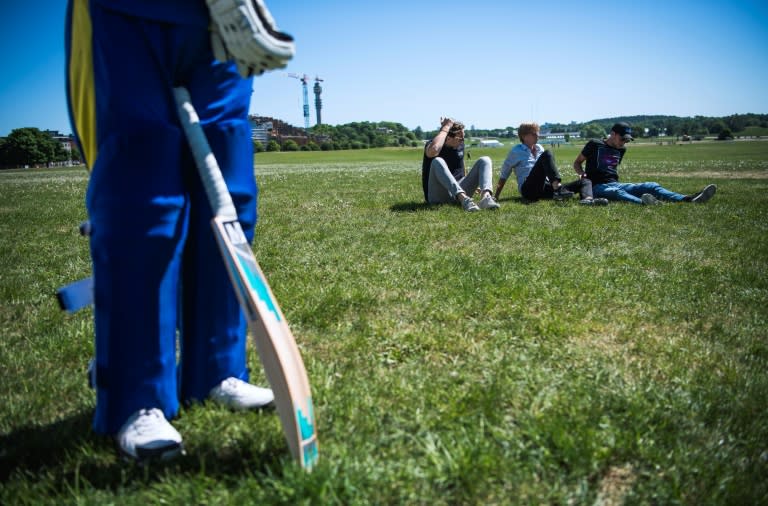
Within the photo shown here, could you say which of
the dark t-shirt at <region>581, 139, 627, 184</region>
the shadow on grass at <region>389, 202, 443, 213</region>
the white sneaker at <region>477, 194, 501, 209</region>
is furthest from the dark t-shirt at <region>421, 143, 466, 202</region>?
the dark t-shirt at <region>581, 139, 627, 184</region>

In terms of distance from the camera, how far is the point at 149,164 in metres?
1.84

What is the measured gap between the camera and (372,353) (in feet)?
9.64

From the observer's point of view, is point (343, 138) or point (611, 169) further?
point (343, 138)

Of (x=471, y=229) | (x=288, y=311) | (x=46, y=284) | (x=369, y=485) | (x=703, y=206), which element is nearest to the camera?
(x=369, y=485)

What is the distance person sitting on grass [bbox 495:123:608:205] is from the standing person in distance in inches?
323

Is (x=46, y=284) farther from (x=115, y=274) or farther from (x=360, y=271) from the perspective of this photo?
(x=115, y=274)

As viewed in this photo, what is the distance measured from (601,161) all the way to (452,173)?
9.74ft

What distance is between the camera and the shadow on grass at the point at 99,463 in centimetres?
183

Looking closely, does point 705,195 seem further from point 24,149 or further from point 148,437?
point 24,149

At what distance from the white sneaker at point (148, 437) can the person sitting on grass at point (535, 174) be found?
8.59 metres

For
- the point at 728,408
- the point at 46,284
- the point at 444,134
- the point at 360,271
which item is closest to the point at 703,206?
the point at 444,134

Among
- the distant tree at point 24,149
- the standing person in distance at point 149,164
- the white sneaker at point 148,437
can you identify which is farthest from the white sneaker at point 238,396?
the distant tree at point 24,149

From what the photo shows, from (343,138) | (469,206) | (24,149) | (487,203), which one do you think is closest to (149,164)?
(469,206)

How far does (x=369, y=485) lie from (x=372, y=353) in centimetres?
120
